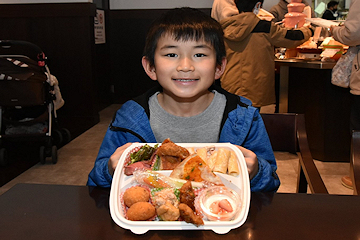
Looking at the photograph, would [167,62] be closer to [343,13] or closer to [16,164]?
[16,164]

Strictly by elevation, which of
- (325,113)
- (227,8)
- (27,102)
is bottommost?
(325,113)

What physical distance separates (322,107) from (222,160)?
10.1 ft

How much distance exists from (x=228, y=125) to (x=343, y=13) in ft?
28.3

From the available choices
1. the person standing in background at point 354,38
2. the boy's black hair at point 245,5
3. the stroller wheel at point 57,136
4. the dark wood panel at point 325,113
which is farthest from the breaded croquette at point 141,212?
the stroller wheel at point 57,136

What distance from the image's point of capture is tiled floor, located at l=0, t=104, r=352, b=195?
3.36m

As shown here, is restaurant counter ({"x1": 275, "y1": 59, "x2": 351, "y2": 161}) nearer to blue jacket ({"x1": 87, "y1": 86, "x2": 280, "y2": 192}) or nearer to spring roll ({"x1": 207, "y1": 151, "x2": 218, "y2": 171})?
blue jacket ({"x1": 87, "y1": 86, "x2": 280, "y2": 192})

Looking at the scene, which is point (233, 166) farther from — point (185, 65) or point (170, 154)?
point (185, 65)

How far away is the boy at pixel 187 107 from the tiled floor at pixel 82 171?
1.89 meters

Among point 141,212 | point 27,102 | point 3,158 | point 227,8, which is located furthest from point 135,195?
point 3,158

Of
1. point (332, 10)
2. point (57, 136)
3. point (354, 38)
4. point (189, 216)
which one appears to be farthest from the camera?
point (332, 10)

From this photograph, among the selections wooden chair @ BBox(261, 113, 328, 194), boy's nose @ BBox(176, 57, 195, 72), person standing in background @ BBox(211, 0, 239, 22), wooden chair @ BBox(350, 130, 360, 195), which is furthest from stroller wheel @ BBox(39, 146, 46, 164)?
wooden chair @ BBox(350, 130, 360, 195)

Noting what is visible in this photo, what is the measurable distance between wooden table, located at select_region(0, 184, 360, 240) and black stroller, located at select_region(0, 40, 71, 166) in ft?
9.13

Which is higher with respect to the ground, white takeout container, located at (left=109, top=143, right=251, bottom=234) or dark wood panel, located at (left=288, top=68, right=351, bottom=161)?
white takeout container, located at (left=109, top=143, right=251, bottom=234)

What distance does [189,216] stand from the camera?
781 millimetres
